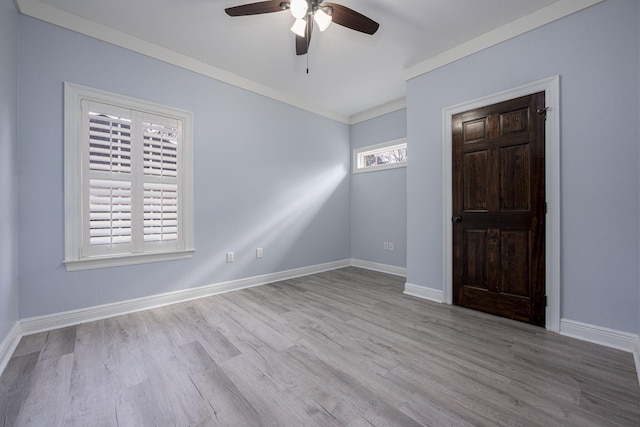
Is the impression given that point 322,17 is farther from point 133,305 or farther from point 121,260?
point 133,305

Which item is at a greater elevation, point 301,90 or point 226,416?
point 301,90

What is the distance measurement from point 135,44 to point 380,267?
4329mm

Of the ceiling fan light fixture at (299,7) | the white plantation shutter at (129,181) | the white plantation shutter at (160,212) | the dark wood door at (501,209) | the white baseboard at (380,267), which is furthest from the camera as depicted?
the white baseboard at (380,267)

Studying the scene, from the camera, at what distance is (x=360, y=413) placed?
1323 mm

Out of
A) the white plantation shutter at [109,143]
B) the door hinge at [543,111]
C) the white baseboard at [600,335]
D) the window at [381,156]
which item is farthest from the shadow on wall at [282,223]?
the white baseboard at [600,335]

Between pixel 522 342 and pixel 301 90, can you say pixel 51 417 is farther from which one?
pixel 301 90

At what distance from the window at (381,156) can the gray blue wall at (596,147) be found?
5.88ft

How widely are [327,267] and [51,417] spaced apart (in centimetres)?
358

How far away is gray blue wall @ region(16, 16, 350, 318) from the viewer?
2217 millimetres

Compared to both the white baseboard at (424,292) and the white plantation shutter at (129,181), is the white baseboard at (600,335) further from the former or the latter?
the white plantation shutter at (129,181)

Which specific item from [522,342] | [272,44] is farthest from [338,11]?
[522,342]

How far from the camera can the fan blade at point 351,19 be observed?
2.01 m

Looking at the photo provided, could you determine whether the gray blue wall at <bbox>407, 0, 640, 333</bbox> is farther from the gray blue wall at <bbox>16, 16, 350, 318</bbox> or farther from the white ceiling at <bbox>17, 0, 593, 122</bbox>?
the gray blue wall at <bbox>16, 16, 350, 318</bbox>

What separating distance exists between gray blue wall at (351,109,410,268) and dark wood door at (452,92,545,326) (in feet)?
4.41
